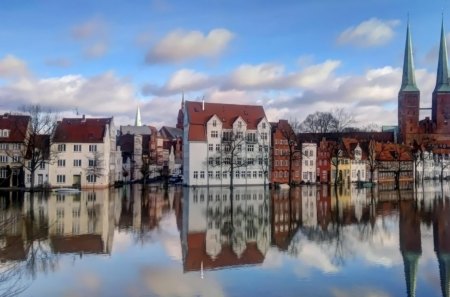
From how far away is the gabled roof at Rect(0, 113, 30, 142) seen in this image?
6900 centimetres

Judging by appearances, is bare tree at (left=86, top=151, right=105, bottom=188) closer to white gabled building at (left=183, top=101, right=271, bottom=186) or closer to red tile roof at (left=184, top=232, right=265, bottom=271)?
white gabled building at (left=183, top=101, right=271, bottom=186)

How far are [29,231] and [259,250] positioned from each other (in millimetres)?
12702

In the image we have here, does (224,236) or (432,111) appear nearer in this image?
(224,236)

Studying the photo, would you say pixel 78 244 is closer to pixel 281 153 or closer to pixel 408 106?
pixel 281 153

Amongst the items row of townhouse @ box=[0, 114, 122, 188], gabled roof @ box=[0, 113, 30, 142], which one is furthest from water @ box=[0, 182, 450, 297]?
gabled roof @ box=[0, 113, 30, 142]

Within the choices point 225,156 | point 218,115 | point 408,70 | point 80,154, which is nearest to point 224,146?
point 225,156

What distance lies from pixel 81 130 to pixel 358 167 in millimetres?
53529

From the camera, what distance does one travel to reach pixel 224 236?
27078mm

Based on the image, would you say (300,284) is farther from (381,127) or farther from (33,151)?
(381,127)

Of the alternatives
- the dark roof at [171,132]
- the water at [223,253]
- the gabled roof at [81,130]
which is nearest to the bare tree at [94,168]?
the gabled roof at [81,130]

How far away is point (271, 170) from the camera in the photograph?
82.3m

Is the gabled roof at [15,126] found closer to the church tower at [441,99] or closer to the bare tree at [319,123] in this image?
the bare tree at [319,123]

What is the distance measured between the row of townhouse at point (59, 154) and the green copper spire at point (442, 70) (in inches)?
3771

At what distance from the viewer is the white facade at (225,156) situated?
7631 cm
